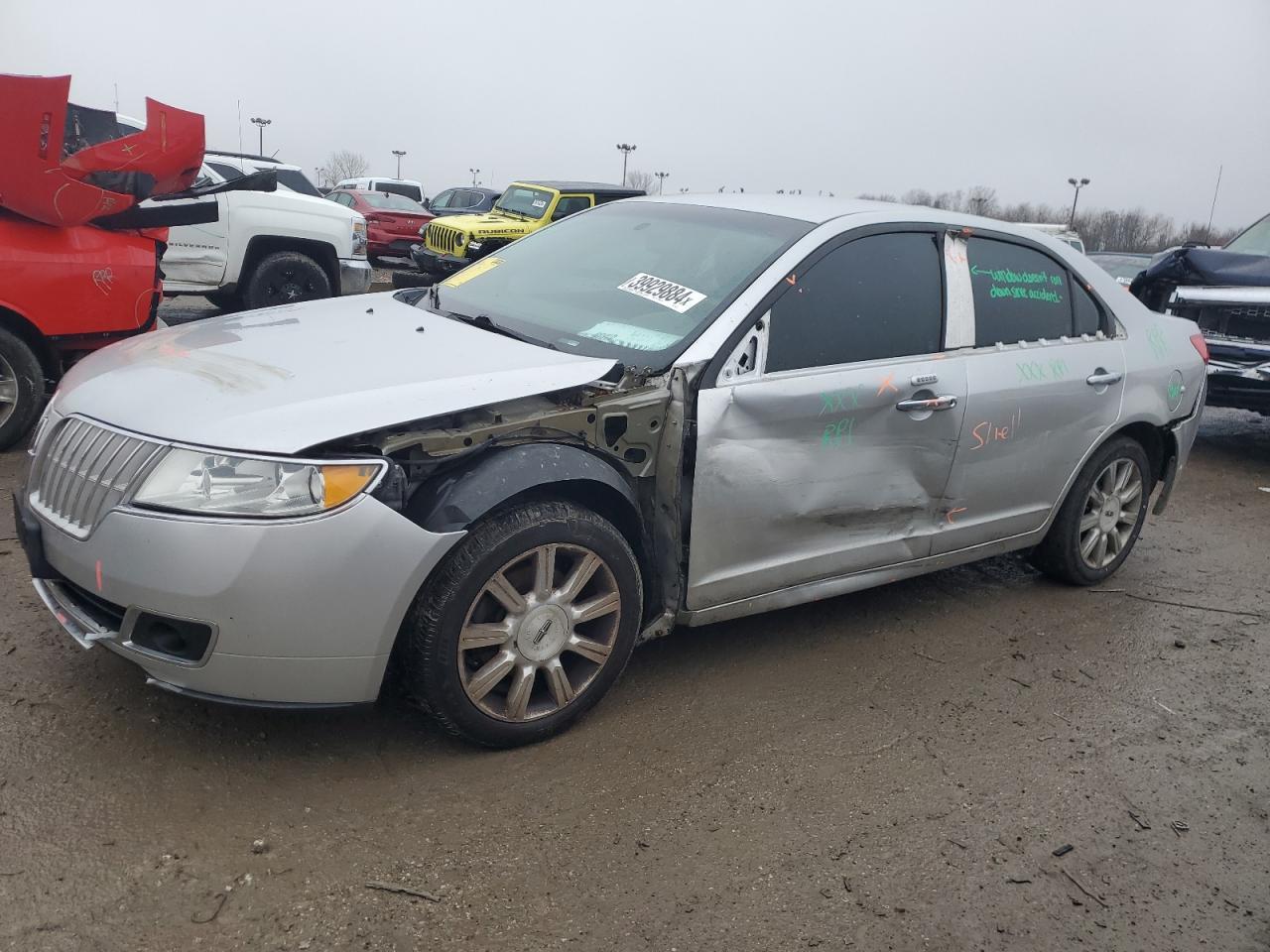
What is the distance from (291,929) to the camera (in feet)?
7.32

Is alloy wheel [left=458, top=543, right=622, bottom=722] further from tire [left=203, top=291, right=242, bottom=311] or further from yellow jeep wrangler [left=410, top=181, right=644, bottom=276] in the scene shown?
yellow jeep wrangler [left=410, top=181, right=644, bottom=276]

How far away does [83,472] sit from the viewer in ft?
8.77

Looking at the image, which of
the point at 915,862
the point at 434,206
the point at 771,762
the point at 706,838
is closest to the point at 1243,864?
the point at 915,862

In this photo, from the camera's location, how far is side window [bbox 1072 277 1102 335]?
4.43 meters

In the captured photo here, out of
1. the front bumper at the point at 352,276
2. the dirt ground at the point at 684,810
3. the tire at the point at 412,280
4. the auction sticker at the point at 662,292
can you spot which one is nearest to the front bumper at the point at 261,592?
the dirt ground at the point at 684,810

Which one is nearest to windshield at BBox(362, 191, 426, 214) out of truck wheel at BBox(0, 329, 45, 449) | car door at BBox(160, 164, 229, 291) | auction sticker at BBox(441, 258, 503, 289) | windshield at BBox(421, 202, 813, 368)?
car door at BBox(160, 164, 229, 291)

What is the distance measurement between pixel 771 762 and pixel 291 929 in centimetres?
146

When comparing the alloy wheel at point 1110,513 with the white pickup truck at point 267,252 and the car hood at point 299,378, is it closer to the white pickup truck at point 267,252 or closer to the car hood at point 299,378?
the car hood at point 299,378

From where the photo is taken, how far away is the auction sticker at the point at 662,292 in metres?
3.46

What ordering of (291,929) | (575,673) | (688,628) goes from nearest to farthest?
(291,929) → (575,673) → (688,628)

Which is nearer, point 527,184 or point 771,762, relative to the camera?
point 771,762

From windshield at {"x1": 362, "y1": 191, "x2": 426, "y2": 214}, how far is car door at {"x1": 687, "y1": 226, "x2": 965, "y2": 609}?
58.1ft

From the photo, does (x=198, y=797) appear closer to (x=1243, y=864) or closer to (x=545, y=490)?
(x=545, y=490)

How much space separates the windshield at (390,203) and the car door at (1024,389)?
1740 cm
